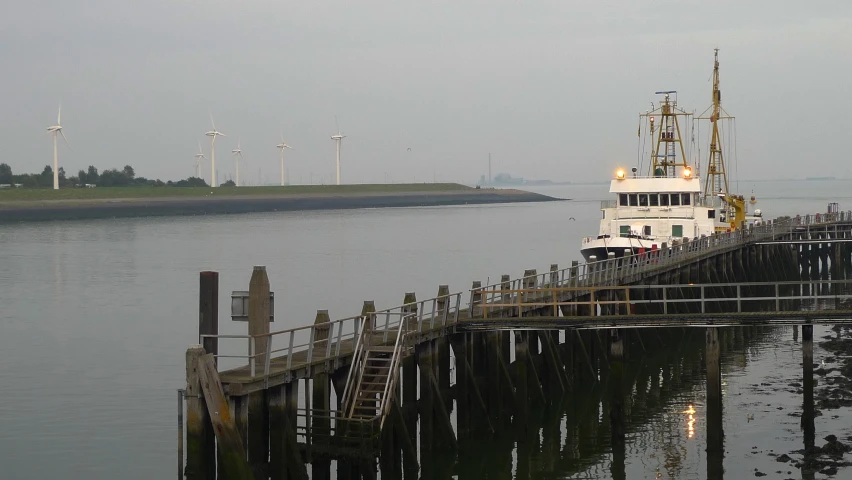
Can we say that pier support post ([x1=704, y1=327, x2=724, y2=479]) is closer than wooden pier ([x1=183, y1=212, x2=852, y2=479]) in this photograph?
No

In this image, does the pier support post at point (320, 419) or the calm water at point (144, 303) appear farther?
the calm water at point (144, 303)

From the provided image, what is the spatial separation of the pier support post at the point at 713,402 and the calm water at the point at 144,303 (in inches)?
48.0

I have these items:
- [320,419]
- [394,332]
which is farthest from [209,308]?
[394,332]

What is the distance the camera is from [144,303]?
225ft

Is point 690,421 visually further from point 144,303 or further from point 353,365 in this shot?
point 144,303

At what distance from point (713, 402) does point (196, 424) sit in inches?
527

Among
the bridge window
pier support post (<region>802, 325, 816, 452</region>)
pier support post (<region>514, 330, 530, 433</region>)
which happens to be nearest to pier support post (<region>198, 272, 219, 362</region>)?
pier support post (<region>514, 330, 530, 433</region>)

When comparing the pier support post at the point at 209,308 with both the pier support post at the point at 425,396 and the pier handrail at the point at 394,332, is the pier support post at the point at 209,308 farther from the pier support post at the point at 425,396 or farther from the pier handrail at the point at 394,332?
the pier support post at the point at 425,396

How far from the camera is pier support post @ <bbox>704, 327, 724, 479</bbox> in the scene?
2822 cm

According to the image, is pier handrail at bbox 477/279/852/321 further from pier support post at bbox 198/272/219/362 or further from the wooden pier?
pier support post at bbox 198/272/219/362

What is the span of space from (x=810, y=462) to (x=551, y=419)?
851cm

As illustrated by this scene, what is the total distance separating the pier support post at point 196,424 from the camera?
67.8 feet

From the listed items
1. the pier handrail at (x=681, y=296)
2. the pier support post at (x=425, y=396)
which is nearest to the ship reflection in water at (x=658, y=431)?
the pier support post at (x=425, y=396)

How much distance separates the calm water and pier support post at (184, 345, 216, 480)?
9.20m
